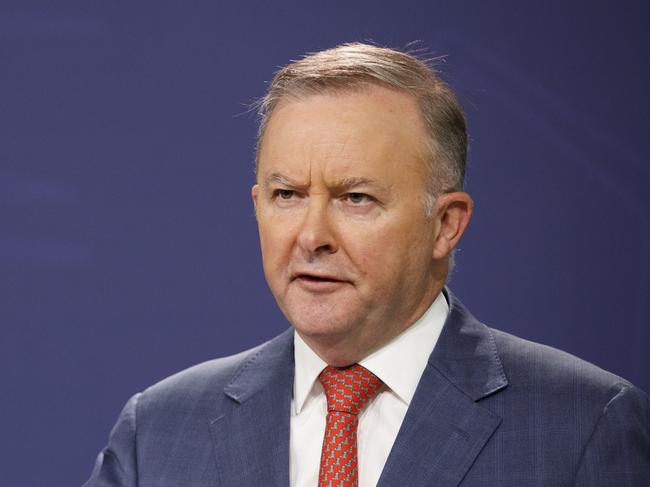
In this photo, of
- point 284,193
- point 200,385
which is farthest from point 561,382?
point 200,385

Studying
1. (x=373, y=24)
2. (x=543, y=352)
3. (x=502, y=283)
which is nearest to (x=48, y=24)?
(x=373, y=24)

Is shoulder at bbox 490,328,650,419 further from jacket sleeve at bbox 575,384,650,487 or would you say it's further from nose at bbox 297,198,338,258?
nose at bbox 297,198,338,258

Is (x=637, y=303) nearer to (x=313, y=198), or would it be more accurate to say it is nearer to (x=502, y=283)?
(x=502, y=283)

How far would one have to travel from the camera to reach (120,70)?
2670mm

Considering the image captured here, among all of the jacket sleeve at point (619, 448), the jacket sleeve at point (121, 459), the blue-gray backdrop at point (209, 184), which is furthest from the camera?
the blue-gray backdrop at point (209, 184)

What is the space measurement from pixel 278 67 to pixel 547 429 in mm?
1260

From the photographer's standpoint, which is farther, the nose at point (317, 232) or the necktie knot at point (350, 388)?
the necktie knot at point (350, 388)

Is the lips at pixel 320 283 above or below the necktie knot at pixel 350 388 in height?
above

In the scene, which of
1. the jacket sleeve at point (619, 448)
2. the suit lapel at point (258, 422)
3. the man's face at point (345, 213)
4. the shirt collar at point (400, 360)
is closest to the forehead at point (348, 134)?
the man's face at point (345, 213)

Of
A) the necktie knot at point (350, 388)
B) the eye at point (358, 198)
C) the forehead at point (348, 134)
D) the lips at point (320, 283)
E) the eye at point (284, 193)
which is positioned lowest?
the necktie knot at point (350, 388)

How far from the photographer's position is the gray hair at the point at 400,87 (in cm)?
192

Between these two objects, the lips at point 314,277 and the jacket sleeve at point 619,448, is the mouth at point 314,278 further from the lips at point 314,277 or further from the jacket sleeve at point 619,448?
the jacket sleeve at point 619,448

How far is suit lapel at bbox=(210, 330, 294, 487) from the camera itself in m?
1.93

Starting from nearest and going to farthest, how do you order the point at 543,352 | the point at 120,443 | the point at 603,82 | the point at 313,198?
the point at 313,198 → the point at 543,352 → the point at 120,443 → the point at 603,82
